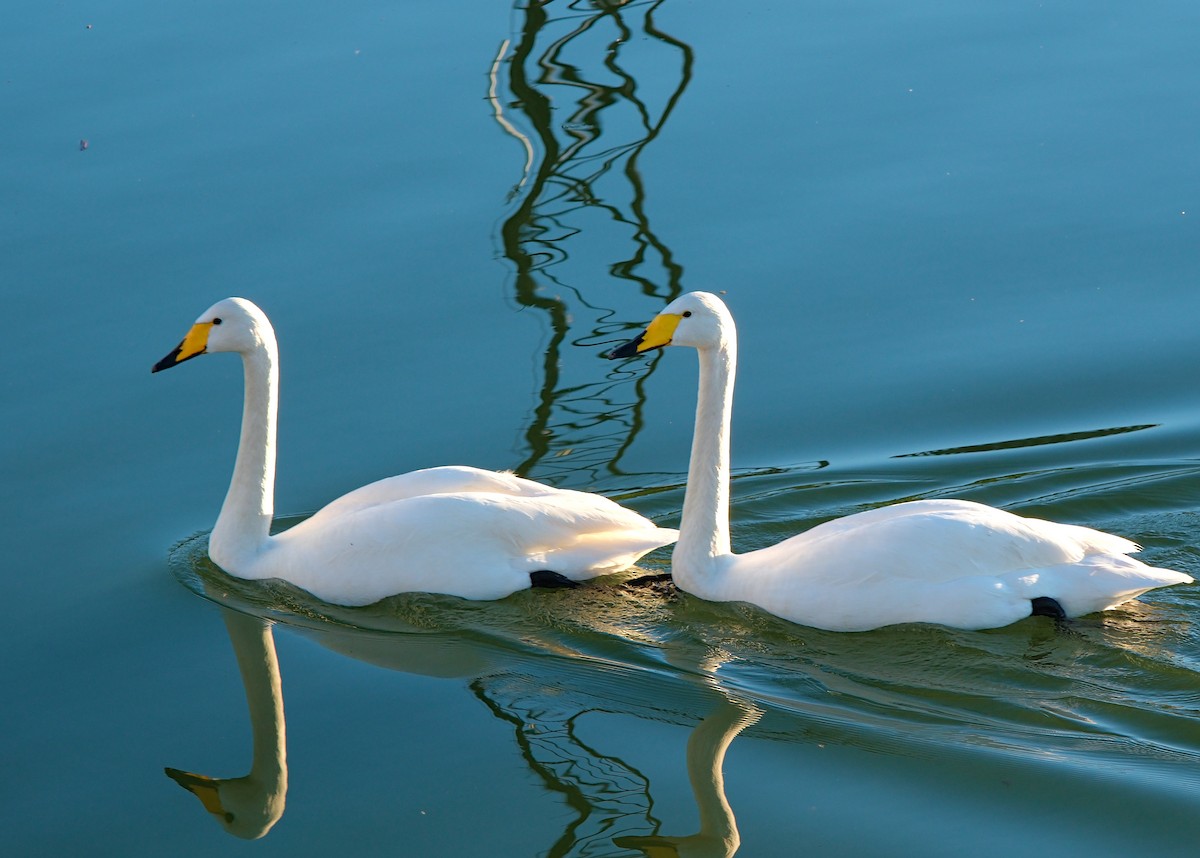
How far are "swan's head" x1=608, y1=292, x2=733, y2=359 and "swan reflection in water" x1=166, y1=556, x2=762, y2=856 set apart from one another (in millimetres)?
1249

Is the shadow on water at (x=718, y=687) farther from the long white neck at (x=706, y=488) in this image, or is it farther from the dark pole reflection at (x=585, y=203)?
the dark pole reflection at (x=585, y=203)

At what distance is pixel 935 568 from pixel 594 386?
317 centimetres

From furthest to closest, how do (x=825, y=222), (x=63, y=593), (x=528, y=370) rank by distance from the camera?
(x=825, y=222) → (x=528, y=370) → (x=63, y=593)

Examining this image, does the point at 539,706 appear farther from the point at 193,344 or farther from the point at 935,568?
the point at 193,344

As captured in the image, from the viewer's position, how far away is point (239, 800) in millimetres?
6520

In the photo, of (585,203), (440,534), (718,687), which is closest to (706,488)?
(718,687)

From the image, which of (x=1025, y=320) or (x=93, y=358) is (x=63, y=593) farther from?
(x=1025, y=320)

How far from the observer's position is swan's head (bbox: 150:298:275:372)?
26.7 ft

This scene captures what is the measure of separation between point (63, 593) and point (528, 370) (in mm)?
3101

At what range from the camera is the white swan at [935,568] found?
7.26 meters

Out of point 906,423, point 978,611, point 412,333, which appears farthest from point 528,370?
point 978,611

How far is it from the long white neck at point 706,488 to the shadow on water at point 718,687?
169 mm

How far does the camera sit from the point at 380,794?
643cm

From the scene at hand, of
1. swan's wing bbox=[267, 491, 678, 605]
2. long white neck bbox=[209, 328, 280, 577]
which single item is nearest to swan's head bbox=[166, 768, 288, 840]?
swan's wing bbox=[267, 491, 678, 605]
